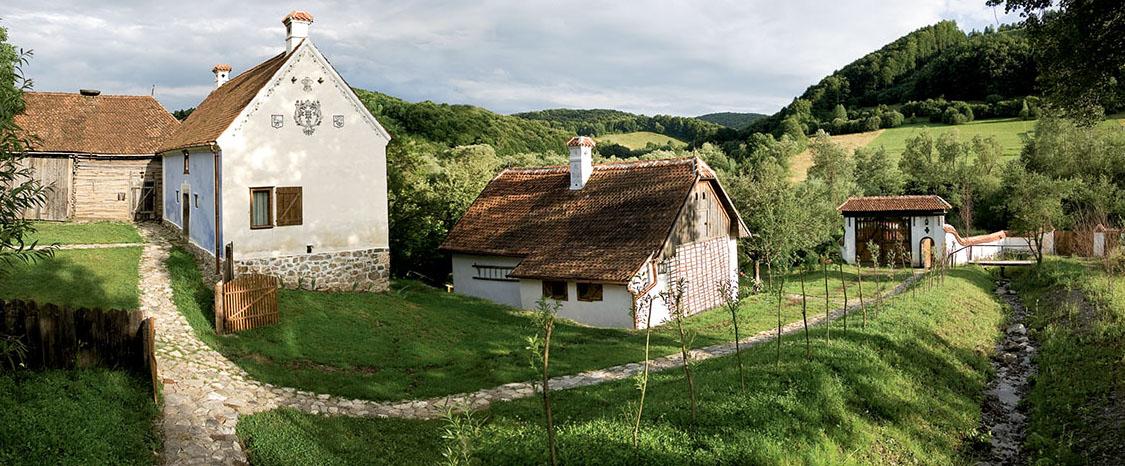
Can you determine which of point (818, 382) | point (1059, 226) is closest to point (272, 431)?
point (818, 382)

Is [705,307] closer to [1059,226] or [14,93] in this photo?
[14,93]

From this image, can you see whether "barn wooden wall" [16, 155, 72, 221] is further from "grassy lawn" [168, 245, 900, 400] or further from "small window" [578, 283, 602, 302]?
"small window" [578, 283, 602, 302]

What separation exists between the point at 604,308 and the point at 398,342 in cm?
763

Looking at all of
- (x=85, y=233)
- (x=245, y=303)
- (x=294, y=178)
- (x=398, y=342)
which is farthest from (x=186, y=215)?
(x=398, y=342)

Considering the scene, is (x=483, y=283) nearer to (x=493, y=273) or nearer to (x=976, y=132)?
(x=493, y=273)

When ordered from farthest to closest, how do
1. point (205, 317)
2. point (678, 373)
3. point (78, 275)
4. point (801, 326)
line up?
1. point (801, 326)
2. point (78, 275)
3. point (205, 317)
4. point (678, 373)

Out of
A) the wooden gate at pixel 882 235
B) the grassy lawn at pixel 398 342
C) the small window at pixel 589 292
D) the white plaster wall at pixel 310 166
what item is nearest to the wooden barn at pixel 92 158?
the grassy lawn at pixel 398 342

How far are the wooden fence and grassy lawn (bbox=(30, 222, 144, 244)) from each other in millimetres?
13347

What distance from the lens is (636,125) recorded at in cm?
10812

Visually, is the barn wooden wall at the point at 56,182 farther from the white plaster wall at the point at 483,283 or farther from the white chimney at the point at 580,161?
the white chimney at the point at 580,161

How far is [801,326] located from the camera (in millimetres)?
22016

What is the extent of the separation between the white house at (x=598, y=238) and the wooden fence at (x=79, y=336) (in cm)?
1349

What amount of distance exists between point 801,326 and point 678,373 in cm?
885

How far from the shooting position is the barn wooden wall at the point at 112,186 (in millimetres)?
27203
